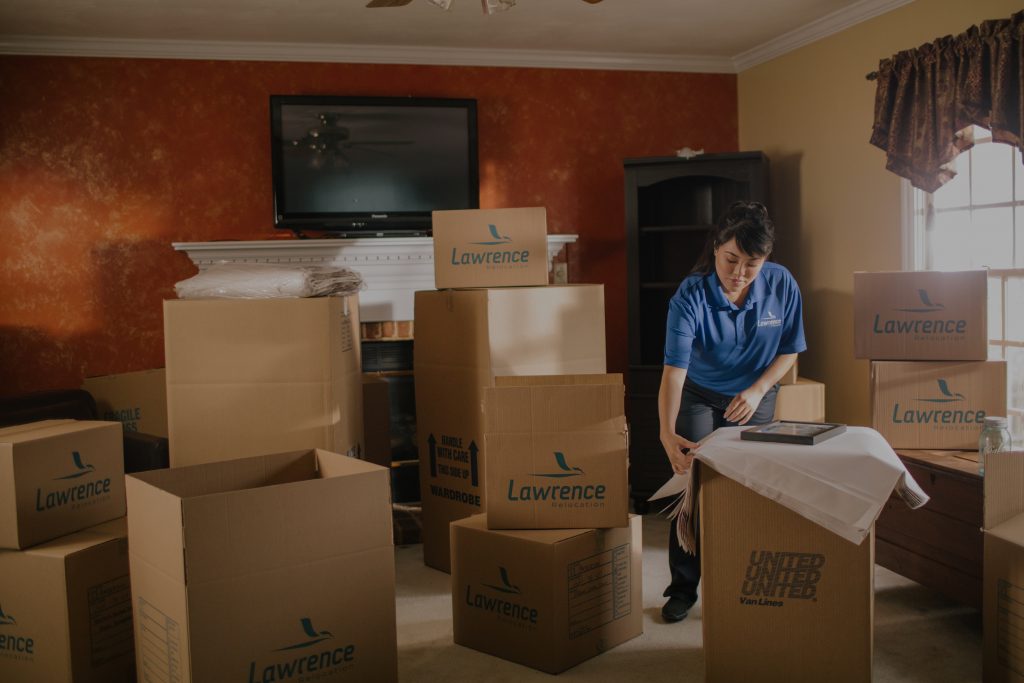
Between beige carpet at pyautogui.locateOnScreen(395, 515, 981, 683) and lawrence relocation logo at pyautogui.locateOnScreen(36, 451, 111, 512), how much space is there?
0.99m

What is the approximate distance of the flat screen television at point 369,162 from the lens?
444cm

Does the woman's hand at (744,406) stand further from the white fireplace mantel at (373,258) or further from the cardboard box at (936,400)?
the white fireplace mantel at (373,258)

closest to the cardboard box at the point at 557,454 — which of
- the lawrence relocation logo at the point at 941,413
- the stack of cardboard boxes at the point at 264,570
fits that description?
the stack of cardboard boxes at the point at 264,570

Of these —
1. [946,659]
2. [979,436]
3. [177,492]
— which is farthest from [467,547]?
[979,436]

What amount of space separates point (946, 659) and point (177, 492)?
86.2 inches

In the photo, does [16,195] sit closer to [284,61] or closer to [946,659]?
[284,61]

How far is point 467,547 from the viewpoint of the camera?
2.66 meters

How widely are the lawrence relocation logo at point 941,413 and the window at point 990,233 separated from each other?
A: 604mm

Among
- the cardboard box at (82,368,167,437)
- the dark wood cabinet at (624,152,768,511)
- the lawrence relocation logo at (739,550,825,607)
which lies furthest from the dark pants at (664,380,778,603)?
the cardboard box at (82,368,167,437)

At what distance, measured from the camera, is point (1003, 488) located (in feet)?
7.36

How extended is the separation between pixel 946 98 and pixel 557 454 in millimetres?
2247

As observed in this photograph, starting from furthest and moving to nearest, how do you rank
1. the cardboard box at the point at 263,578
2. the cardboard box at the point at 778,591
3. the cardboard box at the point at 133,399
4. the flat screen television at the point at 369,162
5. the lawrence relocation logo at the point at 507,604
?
the flat screen television at the point at 369,162 < the cardboard box at the point at 133,399 < the lawrence relocation logo at the point at 507,604 < the cardboard box at the point at 778,591 < the cardboard box at the point at 263,578

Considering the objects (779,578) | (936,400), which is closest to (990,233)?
(936,400)

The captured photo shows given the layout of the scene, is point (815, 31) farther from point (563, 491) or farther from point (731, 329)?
point (563, 491)
